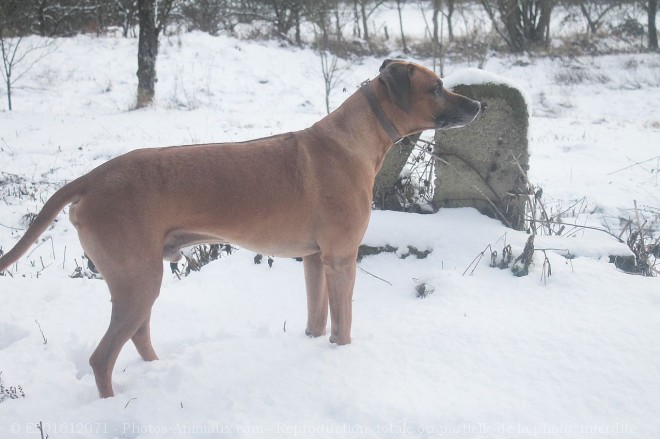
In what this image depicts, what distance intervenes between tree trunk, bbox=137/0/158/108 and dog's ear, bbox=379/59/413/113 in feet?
37.4

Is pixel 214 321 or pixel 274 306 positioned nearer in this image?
pixel 214 321

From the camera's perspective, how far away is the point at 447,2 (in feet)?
78.6

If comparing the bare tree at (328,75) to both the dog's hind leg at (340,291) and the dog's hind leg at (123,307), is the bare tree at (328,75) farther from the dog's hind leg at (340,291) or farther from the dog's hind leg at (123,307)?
the dog's hind leg at (123,307)

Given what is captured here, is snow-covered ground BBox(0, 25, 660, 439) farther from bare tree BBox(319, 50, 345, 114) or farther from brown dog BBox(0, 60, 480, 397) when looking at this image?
bare tree BBox(319, 50, 345, 114)

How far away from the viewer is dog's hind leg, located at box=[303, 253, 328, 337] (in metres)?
3.63

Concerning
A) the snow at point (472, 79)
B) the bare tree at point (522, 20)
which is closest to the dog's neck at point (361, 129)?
the snow at point (472, 79)

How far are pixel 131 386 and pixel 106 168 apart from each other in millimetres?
1137

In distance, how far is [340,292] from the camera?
3.40m

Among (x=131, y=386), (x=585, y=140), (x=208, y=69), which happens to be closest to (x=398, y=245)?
(x=131, y=386)

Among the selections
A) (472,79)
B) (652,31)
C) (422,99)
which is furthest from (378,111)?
(652,31)

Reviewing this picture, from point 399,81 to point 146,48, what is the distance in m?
11.9

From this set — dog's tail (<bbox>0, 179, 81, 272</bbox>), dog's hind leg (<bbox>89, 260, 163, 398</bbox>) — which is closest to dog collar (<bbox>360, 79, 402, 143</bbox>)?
dog's hind leg (<bbox>89, 260, 163, 398</bbox>)

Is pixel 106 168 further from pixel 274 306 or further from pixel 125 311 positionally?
pixel 274 306

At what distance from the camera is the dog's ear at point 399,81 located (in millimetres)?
3273
